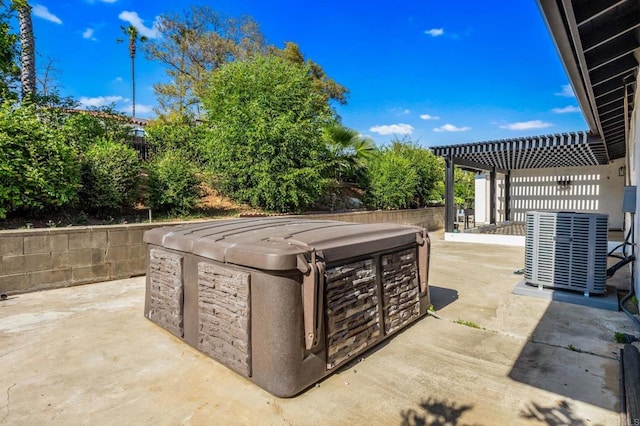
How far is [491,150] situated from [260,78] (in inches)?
263

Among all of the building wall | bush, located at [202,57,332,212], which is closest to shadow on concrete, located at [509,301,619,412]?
bush, located at [202,57,332,212]

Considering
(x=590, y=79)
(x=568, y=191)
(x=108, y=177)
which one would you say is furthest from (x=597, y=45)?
(x=568, y=191)

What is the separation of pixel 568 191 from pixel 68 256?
53.9 feet

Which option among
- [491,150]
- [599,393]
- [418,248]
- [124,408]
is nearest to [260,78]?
[491,150]

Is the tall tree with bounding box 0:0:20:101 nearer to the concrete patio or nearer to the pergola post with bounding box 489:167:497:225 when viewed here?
the concrete patio

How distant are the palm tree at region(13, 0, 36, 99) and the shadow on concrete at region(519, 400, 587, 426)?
34.7ft

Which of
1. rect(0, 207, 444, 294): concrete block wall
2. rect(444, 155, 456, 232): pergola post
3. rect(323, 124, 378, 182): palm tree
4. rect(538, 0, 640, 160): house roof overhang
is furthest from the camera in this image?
rect(323, 124, 378, 182): palm tree

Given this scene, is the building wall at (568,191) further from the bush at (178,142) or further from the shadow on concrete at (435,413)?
the shadow on concrete at (435,413)

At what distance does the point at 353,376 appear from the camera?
8.29 feet

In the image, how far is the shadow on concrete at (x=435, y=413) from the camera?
1974 millimetres

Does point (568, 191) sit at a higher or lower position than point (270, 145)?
lower

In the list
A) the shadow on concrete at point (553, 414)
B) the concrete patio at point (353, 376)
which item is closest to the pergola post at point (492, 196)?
the concrete patio at point (353, 376)

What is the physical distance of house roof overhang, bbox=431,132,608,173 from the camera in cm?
816

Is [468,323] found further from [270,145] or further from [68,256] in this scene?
[270,145]
